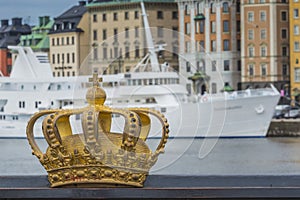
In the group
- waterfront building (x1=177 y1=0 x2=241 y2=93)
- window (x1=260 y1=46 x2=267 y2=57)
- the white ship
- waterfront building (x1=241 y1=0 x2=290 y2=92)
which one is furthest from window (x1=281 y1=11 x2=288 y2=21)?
the white ship

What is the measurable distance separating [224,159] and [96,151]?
32.8m

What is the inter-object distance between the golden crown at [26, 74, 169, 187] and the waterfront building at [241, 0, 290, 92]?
7500cm

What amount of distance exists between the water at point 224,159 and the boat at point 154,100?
2627mm

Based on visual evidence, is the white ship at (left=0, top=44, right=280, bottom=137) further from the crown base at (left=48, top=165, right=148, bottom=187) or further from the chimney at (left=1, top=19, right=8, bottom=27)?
the crown base at (left=48, top=165, right=148, bottom=187)

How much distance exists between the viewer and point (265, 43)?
88125mm

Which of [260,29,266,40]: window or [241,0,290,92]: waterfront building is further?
[260,29,266,40]: window

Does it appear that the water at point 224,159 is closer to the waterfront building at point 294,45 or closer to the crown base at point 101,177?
the crown base at point 101,177

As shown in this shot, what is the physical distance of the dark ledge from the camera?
1077 centimetres

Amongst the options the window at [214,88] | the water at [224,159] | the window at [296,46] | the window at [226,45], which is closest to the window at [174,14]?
the window at [226,45]

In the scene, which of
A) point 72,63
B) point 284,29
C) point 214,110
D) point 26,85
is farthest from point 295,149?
point 72,63

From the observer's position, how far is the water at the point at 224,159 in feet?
116

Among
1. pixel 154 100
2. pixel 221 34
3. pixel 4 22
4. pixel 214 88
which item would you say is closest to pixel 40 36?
pixel 4 22

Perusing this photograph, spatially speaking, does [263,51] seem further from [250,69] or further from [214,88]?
[214,88]

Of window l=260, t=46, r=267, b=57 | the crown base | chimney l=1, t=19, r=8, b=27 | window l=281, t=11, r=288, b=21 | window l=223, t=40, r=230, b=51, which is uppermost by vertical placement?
chimney l=1, t=19, r=8, b=27
